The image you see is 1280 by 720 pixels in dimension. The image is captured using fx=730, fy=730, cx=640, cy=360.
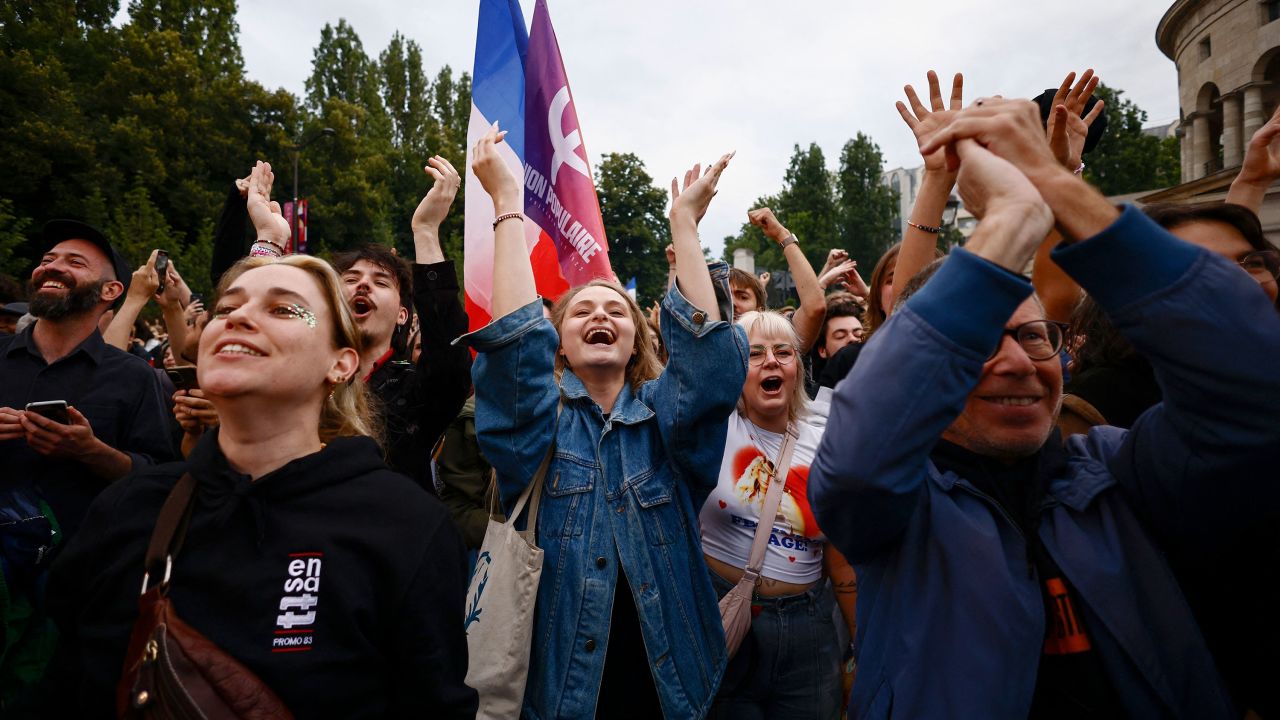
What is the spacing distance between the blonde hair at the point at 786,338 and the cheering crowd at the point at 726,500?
1.44 ft

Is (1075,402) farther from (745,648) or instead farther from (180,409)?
(180,409)

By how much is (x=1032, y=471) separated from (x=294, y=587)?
64.8 inches

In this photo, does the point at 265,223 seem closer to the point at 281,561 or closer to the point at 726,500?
the point at 281,561

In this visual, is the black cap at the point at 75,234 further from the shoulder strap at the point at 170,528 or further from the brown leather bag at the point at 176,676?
the brown leather bag at the point at 176,676

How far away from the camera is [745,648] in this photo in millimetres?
2857

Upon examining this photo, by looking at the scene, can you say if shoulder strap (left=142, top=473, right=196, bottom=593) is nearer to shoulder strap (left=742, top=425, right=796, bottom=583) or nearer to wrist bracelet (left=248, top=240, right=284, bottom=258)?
wrist bracelet (left=248, top=240, right=284, bottom=258)

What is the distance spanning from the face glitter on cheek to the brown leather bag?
0.66 meters

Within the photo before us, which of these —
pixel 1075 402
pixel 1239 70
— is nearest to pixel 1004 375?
pixel 1075 402

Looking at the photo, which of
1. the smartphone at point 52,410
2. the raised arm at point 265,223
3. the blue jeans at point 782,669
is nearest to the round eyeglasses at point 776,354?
the blue jeans at point 782,669

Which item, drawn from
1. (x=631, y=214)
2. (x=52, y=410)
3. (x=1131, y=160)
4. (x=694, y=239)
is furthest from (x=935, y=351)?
(x=1131, y=160)

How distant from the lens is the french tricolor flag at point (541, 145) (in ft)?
16.9

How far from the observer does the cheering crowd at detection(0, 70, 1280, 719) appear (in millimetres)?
1314

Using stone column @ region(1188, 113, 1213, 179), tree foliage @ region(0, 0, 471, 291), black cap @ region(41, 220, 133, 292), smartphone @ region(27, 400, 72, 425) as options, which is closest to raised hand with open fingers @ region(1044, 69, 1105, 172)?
smartphone @ region(27, 400, 72, 425)

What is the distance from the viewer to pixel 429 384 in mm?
3078
